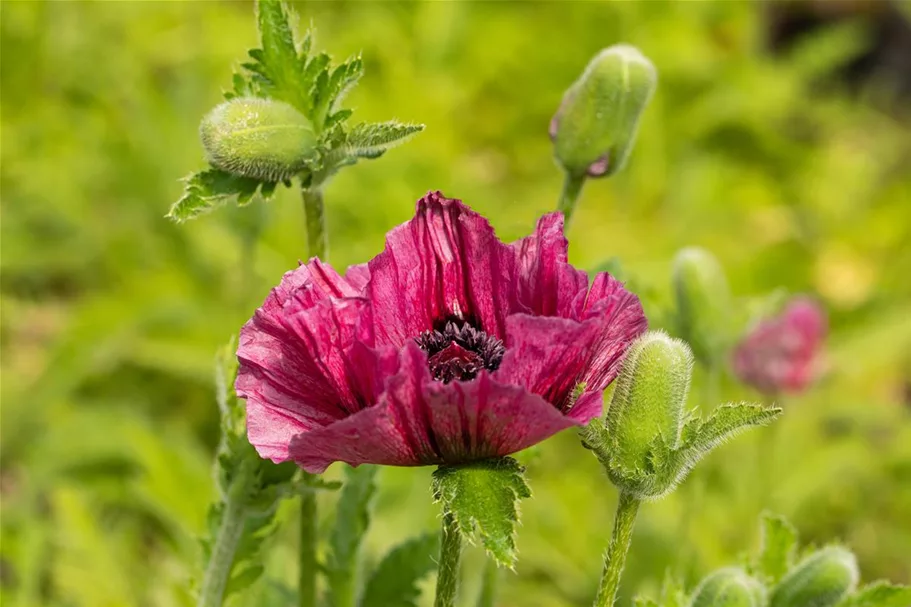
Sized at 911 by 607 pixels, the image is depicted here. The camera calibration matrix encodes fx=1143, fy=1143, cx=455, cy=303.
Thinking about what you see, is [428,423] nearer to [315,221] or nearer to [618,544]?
[618,544]

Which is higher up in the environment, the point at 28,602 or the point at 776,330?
the point at 776,330

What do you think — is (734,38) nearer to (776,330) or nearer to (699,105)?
(699,105)

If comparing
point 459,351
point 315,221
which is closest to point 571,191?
point 315,221

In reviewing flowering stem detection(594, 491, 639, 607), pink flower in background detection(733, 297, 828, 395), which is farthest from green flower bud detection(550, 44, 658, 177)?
pink flower in background detection(733, 297, 828, 395)

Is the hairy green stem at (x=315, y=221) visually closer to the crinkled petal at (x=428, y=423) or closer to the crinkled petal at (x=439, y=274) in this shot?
the crinkled petal at (x=439, y=274)

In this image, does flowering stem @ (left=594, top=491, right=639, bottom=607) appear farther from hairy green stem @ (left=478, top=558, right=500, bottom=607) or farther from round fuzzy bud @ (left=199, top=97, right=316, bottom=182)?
round fuzzy bud @ (left=199, top=97, right=316, bottom=182)

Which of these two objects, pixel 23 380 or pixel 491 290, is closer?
pixel 491 290

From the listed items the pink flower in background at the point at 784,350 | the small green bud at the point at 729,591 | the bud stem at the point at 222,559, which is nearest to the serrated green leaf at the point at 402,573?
the bud stem at the point at 222,559

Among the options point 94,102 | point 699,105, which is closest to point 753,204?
point 699,105
